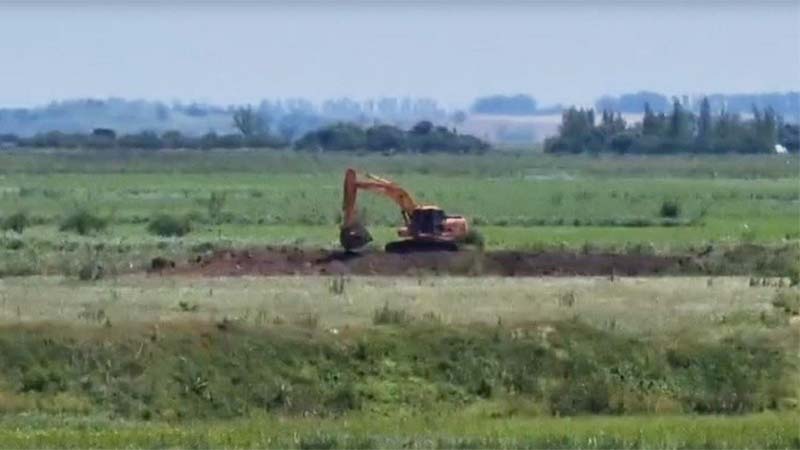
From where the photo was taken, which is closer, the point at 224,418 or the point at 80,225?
the point at 224,418

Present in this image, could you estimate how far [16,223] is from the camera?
196 ft

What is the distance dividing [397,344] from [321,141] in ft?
455

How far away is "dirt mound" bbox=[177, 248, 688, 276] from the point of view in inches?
1649

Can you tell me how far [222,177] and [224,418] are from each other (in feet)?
295

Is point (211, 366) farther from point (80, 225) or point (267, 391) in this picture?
point (80, 225)

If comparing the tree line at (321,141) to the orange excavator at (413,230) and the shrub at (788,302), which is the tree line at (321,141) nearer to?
the orange excavator at (413,230)

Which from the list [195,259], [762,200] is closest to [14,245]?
[195,259]

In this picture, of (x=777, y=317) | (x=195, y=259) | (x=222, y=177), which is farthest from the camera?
(x=222, y=177)

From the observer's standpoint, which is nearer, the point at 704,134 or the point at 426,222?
the point at 426,222

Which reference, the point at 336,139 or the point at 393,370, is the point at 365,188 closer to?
the point at 393,370

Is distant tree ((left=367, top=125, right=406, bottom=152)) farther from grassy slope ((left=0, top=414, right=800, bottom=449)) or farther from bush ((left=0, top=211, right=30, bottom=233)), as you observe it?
grassy slope ((left=0, top=414, right=800, bottom=449))

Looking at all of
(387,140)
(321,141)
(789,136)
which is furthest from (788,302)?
(321,141)

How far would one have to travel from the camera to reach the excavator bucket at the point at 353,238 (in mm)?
46062

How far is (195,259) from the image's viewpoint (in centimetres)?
4366
